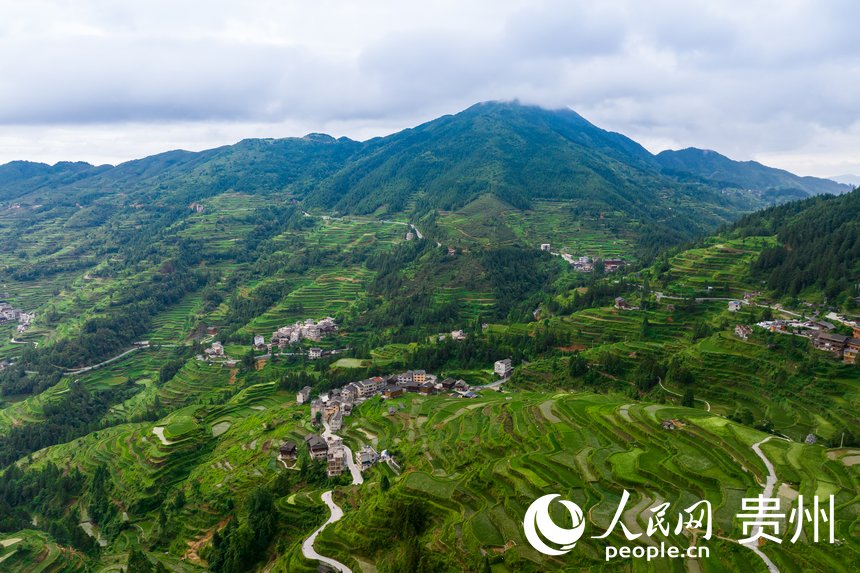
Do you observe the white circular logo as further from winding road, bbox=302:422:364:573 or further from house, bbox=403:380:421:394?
house, bbox=403:380:421:394

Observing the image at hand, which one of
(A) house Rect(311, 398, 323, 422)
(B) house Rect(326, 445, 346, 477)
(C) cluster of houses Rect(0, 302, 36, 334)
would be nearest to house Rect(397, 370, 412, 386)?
(A) house Rect(311, 398, 323, 422)

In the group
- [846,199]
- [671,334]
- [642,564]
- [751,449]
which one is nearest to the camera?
[642,564]

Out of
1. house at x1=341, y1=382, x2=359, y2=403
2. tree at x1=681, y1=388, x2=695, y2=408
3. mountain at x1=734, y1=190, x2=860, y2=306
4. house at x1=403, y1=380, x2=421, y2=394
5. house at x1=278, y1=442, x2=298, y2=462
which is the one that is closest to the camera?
house at x1=278, y1=442, x2=298, y2=462

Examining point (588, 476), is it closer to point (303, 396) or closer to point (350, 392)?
point (350, 392)

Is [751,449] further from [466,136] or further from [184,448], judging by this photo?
[466,136]

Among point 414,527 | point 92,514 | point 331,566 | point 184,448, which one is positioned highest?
point 414,527

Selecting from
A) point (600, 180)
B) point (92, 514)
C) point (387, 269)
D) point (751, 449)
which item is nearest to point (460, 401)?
point (751, 449)
